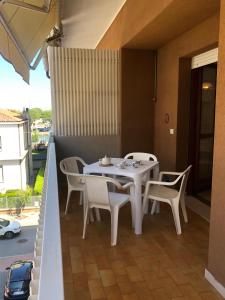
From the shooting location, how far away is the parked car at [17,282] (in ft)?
19.2

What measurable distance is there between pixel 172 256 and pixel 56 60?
3874 mm

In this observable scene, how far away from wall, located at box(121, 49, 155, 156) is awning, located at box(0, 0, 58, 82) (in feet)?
5.39

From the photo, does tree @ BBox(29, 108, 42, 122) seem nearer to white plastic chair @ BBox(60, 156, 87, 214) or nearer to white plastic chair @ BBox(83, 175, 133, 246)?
white plastic chair @ BBox(60, 156, 87, 214)

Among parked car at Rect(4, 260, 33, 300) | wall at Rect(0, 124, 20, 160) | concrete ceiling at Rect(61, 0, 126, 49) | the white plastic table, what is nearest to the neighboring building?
wall at Rect(0, 124, 20, 160)

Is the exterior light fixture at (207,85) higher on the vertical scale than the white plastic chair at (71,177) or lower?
higher

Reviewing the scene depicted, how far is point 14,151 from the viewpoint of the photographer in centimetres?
1097

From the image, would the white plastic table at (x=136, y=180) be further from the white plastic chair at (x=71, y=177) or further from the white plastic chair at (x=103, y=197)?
the white plastic chair at (x=71, y=177)

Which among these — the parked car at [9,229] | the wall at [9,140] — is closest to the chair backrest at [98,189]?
the parked car at [9,229]

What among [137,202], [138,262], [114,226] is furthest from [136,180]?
[138,262]

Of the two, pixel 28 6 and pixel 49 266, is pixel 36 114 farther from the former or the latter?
pixel 49 266

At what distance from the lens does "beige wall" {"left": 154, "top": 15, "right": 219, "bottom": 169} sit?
12.6 ft

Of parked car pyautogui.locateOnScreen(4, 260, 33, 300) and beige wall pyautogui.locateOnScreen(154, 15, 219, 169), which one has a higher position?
beige wall pyautogui.locateOnScreen(154, 15, 219, 169)

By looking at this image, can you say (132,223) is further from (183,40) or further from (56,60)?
(56,60)

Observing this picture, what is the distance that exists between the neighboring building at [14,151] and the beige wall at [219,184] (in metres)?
7.89
